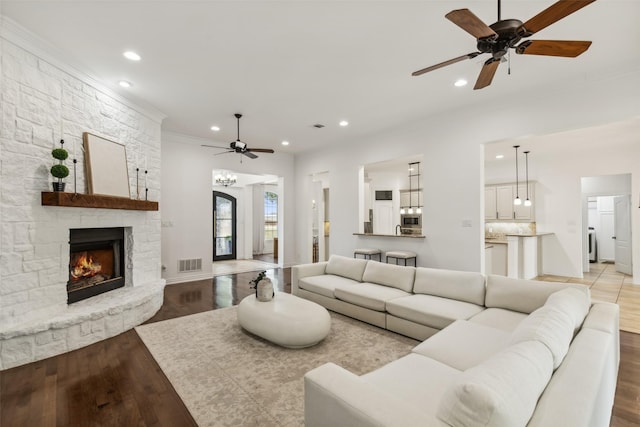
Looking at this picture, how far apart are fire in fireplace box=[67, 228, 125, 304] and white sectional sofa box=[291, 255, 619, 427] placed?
3.49 metres

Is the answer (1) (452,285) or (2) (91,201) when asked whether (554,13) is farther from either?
(2) (91,201)

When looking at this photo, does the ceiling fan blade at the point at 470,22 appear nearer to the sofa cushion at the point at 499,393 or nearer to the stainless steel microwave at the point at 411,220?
the sofa cushion at the point at 499,393

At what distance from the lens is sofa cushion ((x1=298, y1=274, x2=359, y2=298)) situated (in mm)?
4234

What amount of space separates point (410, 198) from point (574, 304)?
25.6 ft

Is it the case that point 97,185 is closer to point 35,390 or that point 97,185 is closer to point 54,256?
point 54,256

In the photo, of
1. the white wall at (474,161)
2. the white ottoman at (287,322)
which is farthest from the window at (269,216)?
the white ottoman at (287,322)

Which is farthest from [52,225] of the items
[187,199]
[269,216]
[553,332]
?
[269,216]

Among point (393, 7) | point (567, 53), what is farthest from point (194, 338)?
point (567, 53)

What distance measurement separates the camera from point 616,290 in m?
5.52

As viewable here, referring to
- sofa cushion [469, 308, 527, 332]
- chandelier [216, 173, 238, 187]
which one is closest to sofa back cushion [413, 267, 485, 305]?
sofa cushion [469, 308, 527, 332]

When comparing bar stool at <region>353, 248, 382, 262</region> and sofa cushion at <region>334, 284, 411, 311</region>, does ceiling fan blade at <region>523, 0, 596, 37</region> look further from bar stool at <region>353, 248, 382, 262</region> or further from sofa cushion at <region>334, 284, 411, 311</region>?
bar stool at <region>353, 248, 382, 262</region>

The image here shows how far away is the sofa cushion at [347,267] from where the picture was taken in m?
4.50

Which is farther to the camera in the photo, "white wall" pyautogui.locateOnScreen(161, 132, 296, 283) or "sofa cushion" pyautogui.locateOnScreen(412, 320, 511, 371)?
"white wall" pyautogui.locateOnScreen(161, 132, 296, 283)

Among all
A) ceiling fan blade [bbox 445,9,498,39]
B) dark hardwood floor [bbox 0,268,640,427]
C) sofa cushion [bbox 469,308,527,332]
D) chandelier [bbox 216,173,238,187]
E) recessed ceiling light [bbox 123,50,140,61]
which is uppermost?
recessed ceiling light [bbox 123,50,140,61]
